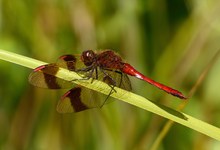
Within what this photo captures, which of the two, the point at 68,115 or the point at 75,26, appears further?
the point at 75,26

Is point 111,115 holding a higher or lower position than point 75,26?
lower

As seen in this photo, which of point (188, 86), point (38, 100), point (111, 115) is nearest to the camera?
point (111, 115)

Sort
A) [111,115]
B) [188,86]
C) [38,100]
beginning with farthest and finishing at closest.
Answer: [188,86] → [38,100] → [111,115]

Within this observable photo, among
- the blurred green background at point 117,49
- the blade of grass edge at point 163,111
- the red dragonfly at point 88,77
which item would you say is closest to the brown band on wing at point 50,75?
the red dragonfly at point 88,77

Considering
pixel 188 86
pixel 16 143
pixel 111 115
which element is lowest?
pixel 16 143

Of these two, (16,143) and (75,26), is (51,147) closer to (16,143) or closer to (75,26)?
(16,143)

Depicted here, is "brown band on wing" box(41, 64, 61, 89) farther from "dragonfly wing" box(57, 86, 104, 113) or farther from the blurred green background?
the blurred green background

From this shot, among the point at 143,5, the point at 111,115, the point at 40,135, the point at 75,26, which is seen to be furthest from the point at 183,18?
the point at 40,135
